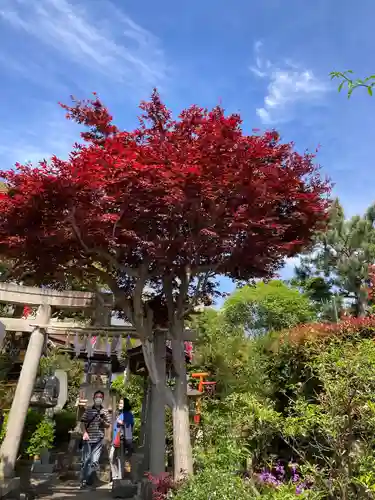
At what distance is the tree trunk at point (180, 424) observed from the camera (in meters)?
4.92

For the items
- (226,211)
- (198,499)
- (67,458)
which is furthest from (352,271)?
(198,499)

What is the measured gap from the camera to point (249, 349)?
10.5 meters

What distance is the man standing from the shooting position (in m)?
7.11

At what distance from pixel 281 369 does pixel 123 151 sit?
5.02m

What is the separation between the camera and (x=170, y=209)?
4754mm

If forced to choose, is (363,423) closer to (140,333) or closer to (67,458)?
(140,333)

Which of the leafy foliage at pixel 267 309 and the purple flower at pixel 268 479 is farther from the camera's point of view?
the leafy foliage at pixel 267 309

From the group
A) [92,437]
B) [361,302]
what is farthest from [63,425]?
[361,302]

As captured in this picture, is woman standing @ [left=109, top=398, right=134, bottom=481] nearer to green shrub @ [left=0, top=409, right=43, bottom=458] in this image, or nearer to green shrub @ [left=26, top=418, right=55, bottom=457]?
green shrub @ [left=26, top=418, right=55, bottom=457]

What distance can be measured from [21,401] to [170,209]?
15.4 ft

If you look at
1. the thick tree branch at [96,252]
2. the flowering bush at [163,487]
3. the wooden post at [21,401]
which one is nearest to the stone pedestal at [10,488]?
the wooden post at [21,401]

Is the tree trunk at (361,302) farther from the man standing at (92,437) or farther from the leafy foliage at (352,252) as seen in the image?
the man standing at (92,437)

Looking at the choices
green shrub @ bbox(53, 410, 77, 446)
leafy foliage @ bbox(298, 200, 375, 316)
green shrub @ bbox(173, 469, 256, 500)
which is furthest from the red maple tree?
leafy foliage @ bbox(298, 200, 375, 316)

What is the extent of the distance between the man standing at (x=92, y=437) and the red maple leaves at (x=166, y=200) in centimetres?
301
